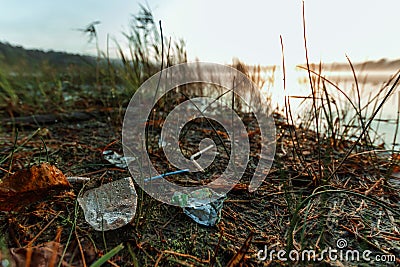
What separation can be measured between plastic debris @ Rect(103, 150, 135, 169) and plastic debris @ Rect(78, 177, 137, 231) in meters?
0.25

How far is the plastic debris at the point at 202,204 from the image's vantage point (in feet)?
2.61

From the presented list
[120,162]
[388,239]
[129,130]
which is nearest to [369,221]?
[388,239]

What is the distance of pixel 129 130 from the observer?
5.56ft

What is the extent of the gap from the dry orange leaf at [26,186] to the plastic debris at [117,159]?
0.34 metres

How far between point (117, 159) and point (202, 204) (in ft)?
1.73

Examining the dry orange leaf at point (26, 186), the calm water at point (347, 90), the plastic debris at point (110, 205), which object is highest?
the calm water at point (347, 90)

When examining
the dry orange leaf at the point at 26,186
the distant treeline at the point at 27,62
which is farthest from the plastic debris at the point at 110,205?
the distant treeline at the point at 27,62

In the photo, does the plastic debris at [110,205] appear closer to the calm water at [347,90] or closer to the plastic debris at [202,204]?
the plastic debris at [202,204]

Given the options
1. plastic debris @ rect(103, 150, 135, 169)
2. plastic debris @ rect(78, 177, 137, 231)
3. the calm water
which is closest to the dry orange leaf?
plastic debris @ rect(78, 177, 137, 231)

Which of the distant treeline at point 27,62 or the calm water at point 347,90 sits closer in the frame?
the calm water at point 347,90

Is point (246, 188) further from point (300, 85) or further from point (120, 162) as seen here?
point (300, 85)

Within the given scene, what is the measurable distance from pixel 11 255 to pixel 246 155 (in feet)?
3.31

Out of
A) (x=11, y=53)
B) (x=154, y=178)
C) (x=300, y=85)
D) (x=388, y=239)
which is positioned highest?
(x=11, y=53)

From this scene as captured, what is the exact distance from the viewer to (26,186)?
2.41 ft
